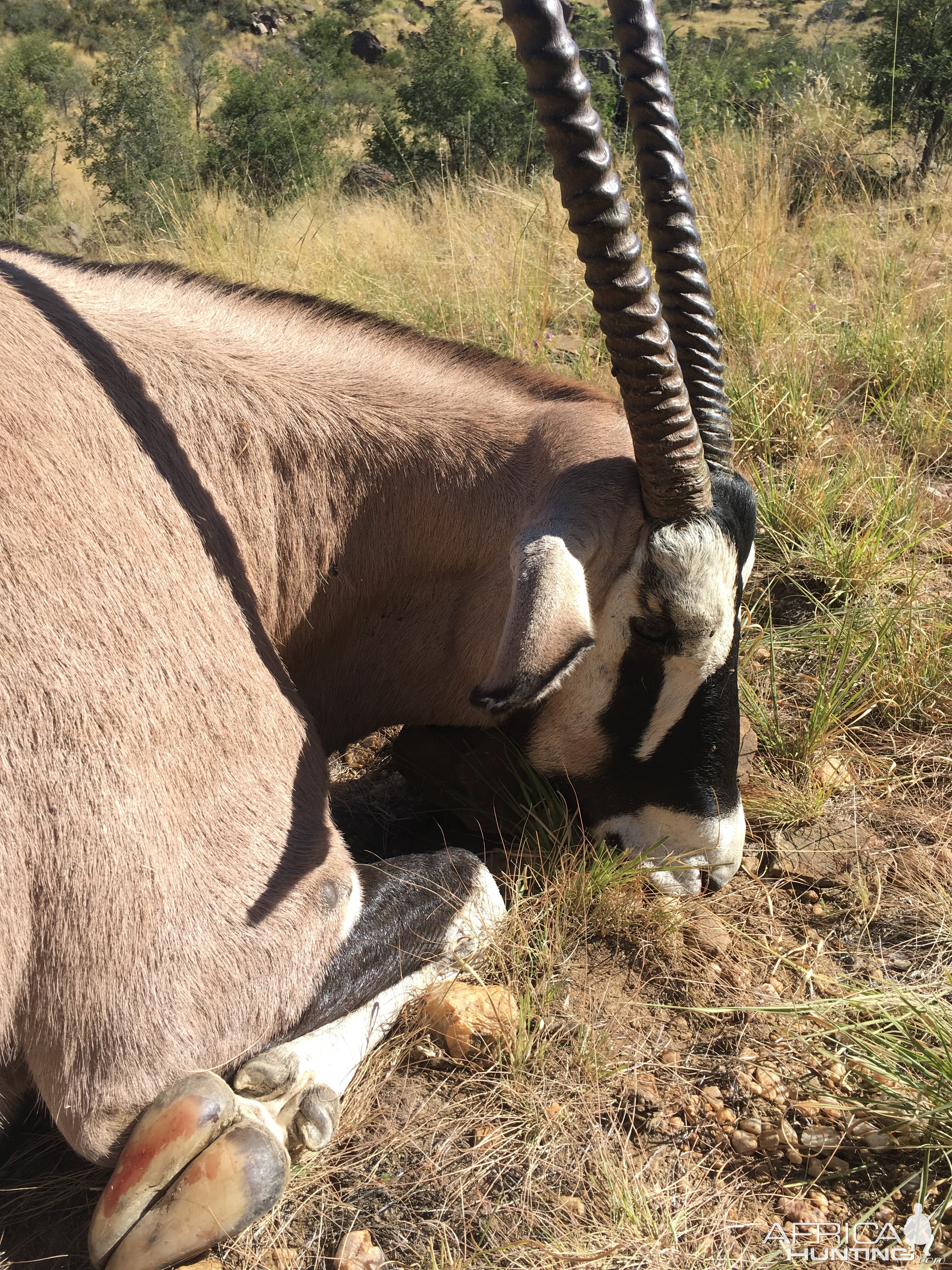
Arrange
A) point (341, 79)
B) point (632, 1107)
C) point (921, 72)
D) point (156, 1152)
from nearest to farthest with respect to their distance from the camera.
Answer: point (156, 1152)
point (632, 1107)
point (921, 72)
point (341, 79)

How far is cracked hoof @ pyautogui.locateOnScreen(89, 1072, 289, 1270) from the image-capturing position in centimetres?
192

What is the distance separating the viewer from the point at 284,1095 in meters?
2.15

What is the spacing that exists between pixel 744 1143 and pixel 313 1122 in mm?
992

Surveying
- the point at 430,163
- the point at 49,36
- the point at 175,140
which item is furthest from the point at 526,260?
the point at 49,36

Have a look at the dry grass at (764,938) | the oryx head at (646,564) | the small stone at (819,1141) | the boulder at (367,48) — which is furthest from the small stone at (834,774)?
the boulder at (367,48)

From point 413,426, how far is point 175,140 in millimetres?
11472

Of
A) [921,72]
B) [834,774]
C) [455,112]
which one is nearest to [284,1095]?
[834,774]

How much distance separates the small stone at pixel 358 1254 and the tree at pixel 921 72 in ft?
28.4

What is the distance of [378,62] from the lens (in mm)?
38125

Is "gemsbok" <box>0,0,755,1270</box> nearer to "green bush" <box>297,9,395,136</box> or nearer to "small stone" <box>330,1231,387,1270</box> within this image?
"small stone" <box>330,1231,387,1270</box>

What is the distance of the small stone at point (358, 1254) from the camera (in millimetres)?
1980

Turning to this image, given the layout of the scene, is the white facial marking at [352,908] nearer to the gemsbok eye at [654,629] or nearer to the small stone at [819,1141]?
the gemsbok eye at [654,629]

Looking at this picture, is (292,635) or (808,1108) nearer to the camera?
(808,1108)

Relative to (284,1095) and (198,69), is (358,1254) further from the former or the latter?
(198,69)
